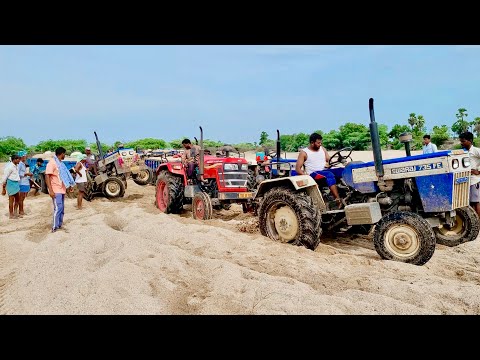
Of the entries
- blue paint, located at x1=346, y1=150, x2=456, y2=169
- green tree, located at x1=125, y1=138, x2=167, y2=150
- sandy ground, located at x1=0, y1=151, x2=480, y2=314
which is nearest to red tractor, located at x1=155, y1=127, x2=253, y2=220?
sandy ground, located at x1=0, y1=151, x2=480, y2=314

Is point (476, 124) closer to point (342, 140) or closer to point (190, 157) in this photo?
point (342, 140)

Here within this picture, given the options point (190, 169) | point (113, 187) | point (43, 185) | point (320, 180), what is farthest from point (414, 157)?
point (43, 185)

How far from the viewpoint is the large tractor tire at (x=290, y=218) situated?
5434 millimetres

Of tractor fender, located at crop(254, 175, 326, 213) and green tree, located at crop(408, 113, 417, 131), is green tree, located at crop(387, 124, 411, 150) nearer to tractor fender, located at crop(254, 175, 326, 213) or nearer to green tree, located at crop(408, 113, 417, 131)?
green tree, located at crop(408, 113, 417, 131)

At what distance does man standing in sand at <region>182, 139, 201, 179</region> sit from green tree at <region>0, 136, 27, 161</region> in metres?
35.7

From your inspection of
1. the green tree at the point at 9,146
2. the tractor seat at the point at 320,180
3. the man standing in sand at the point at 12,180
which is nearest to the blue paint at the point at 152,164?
the man standing in sand at the point at 12,180

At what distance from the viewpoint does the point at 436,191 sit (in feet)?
16.3

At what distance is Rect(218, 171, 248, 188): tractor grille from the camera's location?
8312mm

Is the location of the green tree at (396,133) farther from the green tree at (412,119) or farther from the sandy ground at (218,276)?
the sandy ground at (218,276)

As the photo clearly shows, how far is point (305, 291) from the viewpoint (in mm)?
3611

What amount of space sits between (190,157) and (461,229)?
5.39 metres
